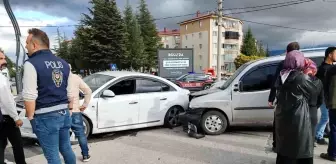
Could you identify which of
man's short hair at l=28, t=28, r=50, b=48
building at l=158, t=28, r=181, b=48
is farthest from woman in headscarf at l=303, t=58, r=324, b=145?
building at l=158, t=28, r=181, b=48

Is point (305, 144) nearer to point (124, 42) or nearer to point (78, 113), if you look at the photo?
point (78, 113)

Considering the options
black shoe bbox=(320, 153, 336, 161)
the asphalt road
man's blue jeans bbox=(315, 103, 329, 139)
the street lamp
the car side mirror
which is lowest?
the asphalt road

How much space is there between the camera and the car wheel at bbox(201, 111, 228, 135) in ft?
19.0

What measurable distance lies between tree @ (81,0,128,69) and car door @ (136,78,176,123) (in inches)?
1101

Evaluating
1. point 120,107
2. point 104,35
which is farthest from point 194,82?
point 104,35

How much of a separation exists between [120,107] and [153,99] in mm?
861

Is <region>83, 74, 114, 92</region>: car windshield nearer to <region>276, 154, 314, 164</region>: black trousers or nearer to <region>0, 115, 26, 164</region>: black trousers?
<region>0, 115, 26, 164</region>: black trousers

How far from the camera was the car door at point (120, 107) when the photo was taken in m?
5.61

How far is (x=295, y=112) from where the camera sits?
9.78 feet

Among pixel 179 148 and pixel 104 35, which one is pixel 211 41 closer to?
pixel 104 35

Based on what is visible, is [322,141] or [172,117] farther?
[172,117]

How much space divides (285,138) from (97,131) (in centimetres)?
383

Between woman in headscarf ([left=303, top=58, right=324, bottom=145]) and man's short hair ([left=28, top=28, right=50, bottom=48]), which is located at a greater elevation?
man's short hair ([left=28, top=28, right=50, bottom=48])

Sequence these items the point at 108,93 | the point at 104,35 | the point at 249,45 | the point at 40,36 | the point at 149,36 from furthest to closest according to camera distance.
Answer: the point at 249,45
the point at 149,36
the point at 104,35
the point at 108,93
the point at 40,36
